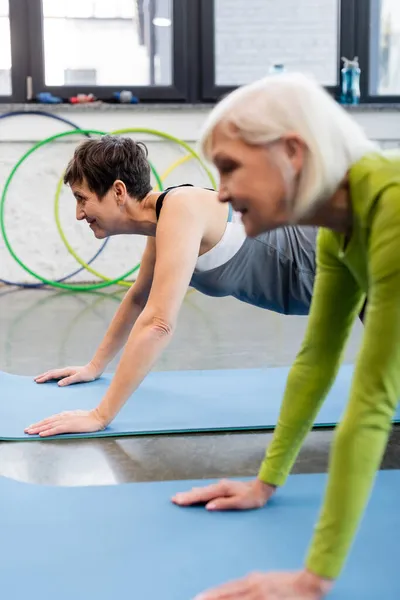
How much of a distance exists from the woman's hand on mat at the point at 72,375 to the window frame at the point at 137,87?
3.11 meters

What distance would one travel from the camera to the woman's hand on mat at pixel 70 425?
1.81m

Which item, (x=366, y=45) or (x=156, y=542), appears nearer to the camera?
(x=156, y=542)

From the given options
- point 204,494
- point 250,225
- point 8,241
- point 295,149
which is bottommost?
point 8,241

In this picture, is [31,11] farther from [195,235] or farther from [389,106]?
[195,235]

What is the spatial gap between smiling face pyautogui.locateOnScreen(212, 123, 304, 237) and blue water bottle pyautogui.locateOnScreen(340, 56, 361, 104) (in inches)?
171

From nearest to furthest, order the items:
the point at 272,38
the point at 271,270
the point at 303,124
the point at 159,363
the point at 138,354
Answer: the point at 303,124 < the point at 138,354 < the point at 271,270 < the point at 159,363 < the point at 272,38

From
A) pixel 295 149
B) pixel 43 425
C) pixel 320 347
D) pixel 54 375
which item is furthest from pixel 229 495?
pixel 54 375

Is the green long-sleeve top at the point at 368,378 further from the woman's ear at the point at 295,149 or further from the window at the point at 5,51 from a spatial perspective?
the window at the point at 5,51

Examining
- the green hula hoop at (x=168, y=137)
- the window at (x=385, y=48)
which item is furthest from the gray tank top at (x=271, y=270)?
the window at (x=385, y=48)

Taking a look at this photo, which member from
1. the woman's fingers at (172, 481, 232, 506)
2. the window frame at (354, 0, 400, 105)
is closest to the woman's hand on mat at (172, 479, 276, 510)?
the woman's fingers at (172, 481, 232, 506)

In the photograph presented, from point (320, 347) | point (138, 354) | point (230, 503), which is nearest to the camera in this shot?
point (320, 347)

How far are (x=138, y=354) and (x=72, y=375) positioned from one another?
57cm

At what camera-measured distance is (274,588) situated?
3.27 ft

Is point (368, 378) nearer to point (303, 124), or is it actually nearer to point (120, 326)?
point (303, 124)
